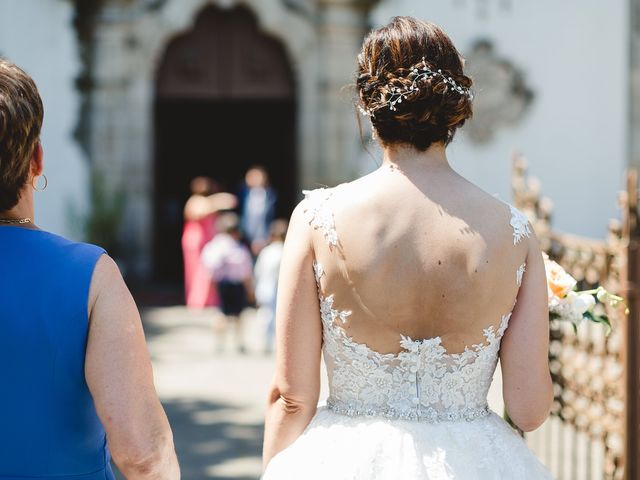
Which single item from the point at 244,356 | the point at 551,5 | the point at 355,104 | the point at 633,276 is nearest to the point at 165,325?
the point at 244,356

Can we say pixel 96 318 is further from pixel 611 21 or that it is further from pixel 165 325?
pixel 611 21

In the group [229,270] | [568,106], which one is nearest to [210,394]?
[229,270]

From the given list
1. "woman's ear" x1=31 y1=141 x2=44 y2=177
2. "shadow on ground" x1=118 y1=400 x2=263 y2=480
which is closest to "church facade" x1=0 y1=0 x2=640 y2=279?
"shadow on ground" x1=118 y1=400 x2=263 y2=480

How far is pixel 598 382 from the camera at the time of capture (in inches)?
164

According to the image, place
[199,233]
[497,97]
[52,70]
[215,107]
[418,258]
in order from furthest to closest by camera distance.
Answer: [215,107] < [497,97] < [52,70] < [199,233] < [418,258]

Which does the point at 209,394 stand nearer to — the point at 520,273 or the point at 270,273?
the point at 270,273

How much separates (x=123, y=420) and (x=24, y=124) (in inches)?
23.3

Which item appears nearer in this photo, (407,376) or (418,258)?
(418,258)

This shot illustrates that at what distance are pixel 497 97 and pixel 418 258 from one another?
36.8ft

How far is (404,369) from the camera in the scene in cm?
227

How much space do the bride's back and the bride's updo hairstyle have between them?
0.08 meters

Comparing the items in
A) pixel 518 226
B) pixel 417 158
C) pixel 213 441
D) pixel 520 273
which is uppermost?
pixel 417 158

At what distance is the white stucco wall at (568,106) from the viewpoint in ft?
42.5

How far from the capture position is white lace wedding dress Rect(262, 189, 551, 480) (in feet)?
7.38
